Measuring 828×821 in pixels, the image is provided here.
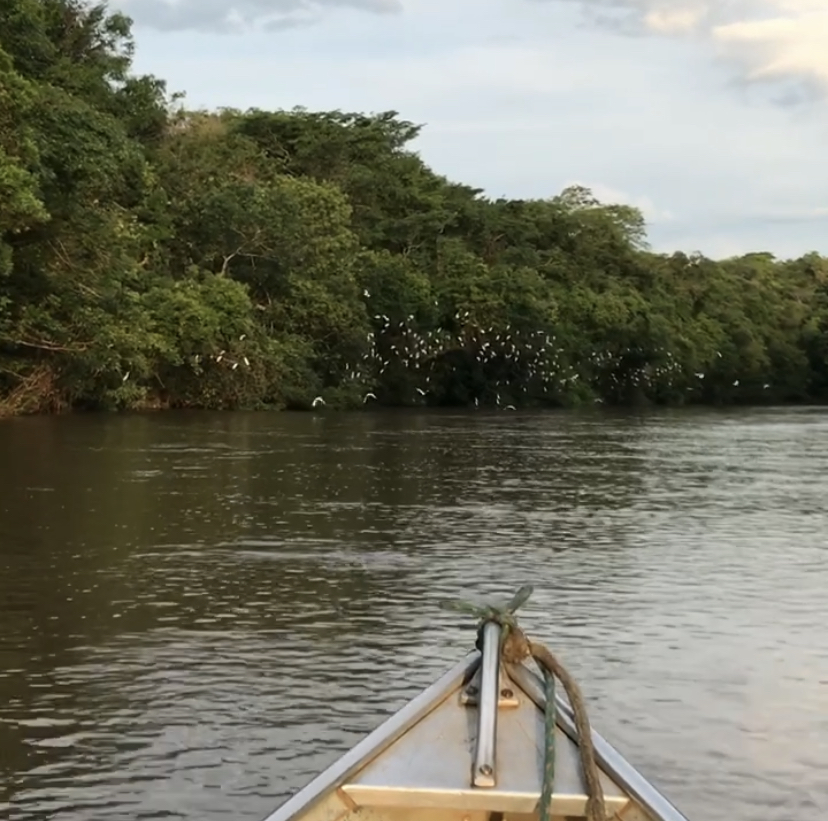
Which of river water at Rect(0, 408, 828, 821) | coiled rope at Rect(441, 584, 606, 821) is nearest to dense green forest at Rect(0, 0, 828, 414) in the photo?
river water at Rect(0, 408, 828, 821)

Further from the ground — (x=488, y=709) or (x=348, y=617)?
(x=488, y=709)

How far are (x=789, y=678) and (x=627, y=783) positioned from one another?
14.9ft

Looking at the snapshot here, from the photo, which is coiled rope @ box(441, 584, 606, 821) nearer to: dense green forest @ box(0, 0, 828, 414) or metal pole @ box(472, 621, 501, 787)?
metal pole @ box(472, 621, 501, 787)

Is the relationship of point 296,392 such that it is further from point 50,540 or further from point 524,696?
point 524,696

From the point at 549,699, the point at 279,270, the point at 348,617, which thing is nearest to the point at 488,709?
the point at 549,699

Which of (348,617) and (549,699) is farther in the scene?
(348,617)

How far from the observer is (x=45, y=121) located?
29.9 metres

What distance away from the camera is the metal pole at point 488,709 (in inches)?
154

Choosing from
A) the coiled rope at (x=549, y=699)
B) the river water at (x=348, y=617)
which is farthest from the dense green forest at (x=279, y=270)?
the coiled rope at (x=549, y=699)

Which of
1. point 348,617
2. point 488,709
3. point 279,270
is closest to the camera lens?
point 488,709

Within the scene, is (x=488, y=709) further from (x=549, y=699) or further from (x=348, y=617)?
(x=348, y=617)

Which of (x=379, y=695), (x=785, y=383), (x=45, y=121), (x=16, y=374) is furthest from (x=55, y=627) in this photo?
(x=785, y=383)

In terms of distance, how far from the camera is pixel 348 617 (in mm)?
9664

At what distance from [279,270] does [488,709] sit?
140 ft
